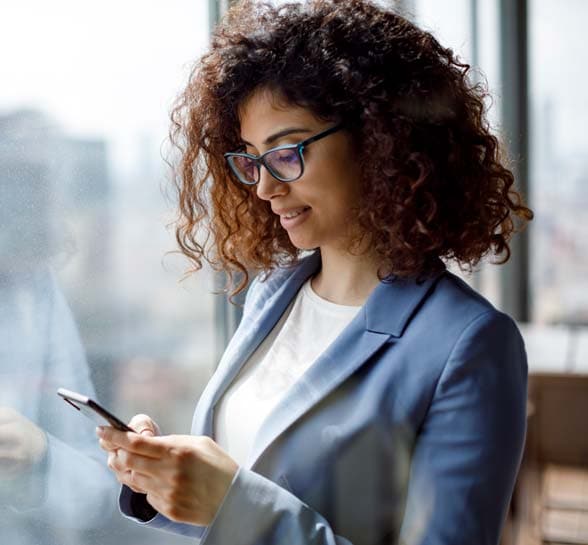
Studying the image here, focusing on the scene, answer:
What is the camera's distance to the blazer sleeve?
94 cm

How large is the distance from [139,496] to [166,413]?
0.29 metres

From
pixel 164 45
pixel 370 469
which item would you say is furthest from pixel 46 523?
pixel 164 45

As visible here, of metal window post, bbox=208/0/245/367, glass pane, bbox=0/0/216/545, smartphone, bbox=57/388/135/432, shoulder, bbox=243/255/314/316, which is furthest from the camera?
metal window post, bbox=208/0/245/367

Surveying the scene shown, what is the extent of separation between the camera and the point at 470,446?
3.08 ft

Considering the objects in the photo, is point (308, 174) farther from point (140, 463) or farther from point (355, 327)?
point (140, 463)

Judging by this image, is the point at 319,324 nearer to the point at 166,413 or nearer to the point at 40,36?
the point at 166,413

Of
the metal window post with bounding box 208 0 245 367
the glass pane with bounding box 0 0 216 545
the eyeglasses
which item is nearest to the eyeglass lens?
the eyeglasses

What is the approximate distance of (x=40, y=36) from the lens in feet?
3.36

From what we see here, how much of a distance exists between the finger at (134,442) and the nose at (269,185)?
1.19 feet

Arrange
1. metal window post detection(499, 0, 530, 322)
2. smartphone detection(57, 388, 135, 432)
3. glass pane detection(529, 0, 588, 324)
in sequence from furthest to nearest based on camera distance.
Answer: glass pane detection(529, 0, 588, 324) < metal window post detection(499, 0, 530, 322) < smartphone detection(57, 388, 135, 432)

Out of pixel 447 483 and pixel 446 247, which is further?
pixel 446 247

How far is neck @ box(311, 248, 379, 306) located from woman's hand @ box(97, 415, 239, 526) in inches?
13.0

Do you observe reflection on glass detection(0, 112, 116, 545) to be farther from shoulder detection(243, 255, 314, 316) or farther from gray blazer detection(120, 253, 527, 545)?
shoulder detection(243, 255, 314, 316)

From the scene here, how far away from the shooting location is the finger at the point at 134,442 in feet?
2.76
